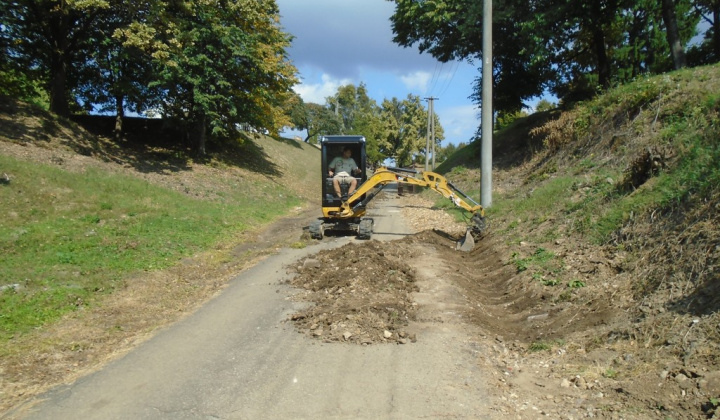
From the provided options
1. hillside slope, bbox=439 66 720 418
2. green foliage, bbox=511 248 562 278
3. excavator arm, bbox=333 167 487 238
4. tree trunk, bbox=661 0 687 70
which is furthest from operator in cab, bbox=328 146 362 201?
tree trunk, bbox=661 0 687 70

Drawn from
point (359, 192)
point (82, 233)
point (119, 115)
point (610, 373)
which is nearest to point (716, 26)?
point (359, 192)

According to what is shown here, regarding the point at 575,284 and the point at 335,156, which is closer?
the point at 575,284

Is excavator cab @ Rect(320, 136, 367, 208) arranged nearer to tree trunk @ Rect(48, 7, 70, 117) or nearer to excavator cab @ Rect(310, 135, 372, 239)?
excavator cab @ Rect(310, 135, 372, 239)

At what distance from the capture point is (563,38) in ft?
75.2

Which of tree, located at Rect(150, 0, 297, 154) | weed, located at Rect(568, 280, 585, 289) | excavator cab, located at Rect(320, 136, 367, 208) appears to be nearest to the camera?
weed, located at Rect(568, 280, 585, 289)

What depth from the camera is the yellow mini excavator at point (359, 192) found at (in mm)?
A: 13406

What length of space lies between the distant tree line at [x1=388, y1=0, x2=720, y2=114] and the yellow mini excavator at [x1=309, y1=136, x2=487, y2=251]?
10.5 meters

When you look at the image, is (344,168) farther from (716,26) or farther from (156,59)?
(716,26)

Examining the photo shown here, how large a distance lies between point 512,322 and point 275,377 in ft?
12.1

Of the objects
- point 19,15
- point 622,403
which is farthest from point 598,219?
point 19,15

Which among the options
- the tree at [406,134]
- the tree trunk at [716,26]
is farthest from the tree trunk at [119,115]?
the tree at [406,134]

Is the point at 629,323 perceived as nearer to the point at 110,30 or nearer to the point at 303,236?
the point at 303,236

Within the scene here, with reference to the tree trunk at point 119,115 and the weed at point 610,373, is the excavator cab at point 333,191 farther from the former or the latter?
the tree trunk at point 119,115

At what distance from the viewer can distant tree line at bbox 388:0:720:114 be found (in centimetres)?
2142
